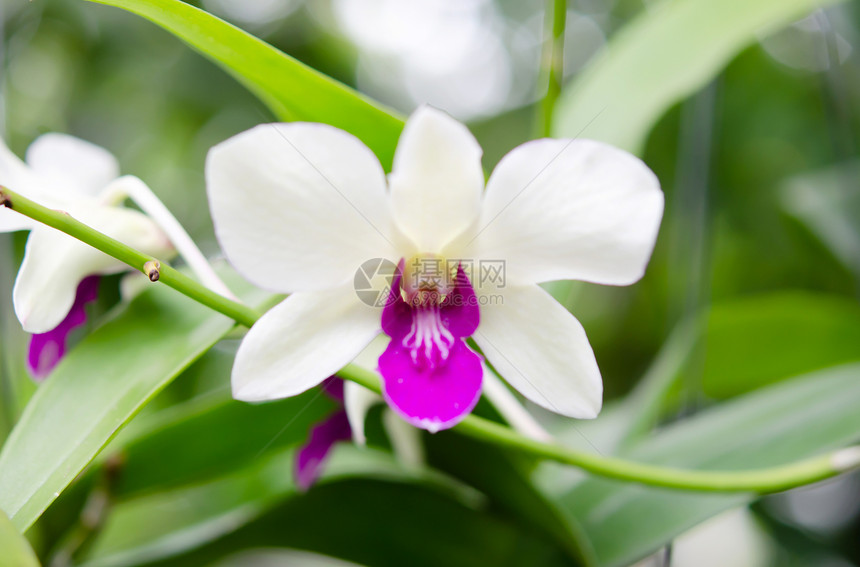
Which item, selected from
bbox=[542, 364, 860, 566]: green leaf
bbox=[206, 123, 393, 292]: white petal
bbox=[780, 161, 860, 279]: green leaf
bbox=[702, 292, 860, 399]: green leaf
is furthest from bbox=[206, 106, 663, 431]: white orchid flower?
bbox=[780, 161, 860, 279]: green leaf

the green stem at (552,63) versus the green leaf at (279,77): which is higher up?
the green stem at (552,63)

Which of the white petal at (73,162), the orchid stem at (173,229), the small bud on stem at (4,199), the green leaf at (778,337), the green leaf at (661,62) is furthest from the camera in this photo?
the green leaf at (778,337)

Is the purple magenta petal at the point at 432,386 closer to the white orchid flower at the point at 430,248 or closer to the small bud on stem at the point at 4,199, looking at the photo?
the white orchid flower at the point at 430,248

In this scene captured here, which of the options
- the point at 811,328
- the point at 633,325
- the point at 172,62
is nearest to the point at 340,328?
the point at 811,328

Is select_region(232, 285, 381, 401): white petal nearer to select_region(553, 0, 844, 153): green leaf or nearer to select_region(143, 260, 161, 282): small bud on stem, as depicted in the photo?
select_region(143, 260, 161, 282): small bud on stem

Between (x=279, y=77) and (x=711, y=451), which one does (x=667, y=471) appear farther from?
(x=279, y=77)

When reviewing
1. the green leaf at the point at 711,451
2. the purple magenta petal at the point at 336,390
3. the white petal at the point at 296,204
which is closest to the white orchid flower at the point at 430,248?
the white petal at the point at 296,204

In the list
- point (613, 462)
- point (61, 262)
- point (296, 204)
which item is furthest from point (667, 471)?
point (61, 262)
